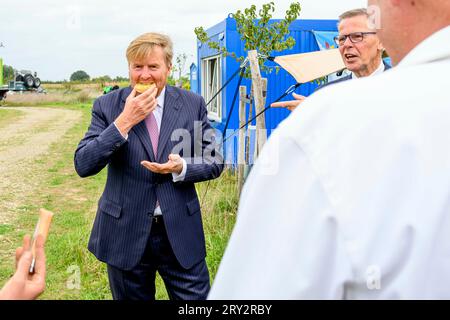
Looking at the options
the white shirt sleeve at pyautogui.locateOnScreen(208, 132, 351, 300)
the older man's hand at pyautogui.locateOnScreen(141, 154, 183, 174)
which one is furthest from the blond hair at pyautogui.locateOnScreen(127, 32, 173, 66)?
the white shirt sleeve at pyautogui.locateOnScreen(208, 132, 351, 300)

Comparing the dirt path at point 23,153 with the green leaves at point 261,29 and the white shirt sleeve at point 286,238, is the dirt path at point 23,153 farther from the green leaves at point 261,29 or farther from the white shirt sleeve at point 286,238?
the white shirt sleeve at point 286,238

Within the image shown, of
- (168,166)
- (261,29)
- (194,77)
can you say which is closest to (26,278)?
(168,166)

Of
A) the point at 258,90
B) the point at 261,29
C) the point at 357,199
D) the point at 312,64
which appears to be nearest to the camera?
the point at 357,199

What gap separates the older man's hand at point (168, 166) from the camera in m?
2.60

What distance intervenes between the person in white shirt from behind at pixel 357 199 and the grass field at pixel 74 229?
3.98 meters

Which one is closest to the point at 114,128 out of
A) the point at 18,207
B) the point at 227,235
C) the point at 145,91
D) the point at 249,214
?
the point at 145,91

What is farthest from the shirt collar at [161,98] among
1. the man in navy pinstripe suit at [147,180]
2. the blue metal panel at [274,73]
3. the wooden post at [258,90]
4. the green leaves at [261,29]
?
the blue metal panel at [274,73]

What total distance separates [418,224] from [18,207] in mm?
8399

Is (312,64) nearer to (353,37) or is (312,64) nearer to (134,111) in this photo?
(353,37)

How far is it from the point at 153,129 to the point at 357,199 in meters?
2.16

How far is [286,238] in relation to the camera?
2.53 ft

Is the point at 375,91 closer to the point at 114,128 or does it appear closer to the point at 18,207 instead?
the point at 114,128

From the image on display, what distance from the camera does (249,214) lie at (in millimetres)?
807

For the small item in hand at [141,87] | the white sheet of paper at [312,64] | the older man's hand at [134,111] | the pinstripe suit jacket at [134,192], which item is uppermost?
the white sheet of paper at [312,64]
